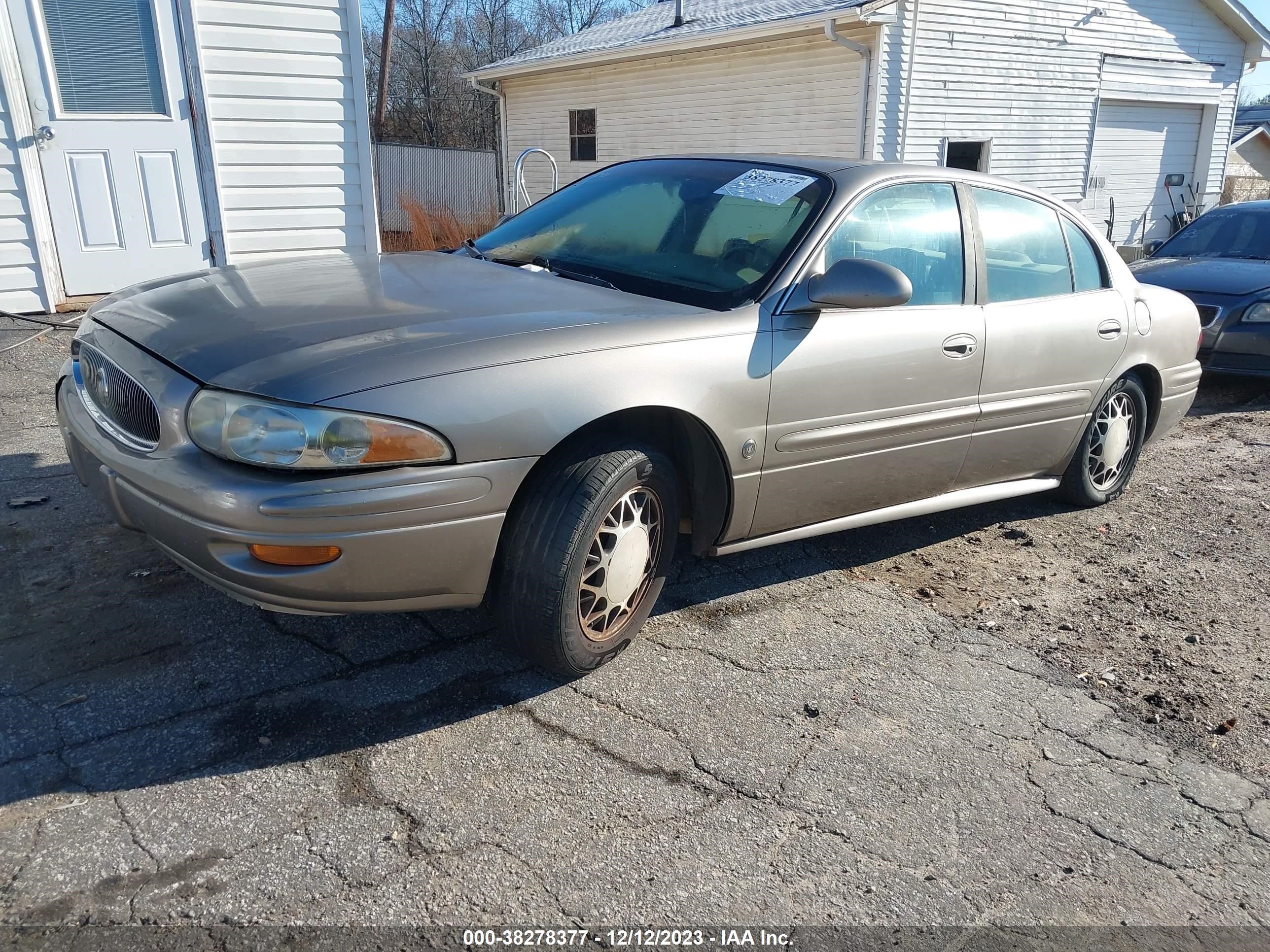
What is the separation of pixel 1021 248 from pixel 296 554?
3.37 m

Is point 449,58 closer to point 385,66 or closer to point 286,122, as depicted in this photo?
point 385,66

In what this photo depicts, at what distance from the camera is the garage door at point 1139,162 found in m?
17.9

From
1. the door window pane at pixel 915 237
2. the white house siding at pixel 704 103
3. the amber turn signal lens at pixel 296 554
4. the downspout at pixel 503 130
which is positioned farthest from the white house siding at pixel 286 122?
the downspout at pixel 503 130

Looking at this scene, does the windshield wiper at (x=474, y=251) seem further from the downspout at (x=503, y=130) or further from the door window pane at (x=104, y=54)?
the downspout at (x=503, y=130)

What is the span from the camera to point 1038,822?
8.60 feet

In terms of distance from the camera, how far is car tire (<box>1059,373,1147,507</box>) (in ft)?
15.8

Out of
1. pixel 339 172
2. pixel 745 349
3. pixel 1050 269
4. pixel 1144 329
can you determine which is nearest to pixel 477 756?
pixel 745 349

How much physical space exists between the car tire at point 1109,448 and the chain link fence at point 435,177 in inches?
707

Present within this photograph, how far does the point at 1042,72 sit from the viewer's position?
648 inches

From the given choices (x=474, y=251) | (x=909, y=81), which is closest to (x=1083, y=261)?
(x=474, y=251)

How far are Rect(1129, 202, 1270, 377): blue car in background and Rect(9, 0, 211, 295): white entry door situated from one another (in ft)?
25.6

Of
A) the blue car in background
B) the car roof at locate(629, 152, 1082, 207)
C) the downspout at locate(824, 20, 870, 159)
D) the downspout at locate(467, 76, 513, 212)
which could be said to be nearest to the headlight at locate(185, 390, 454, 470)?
the car roof at locate(629, 152, 1082, 207)

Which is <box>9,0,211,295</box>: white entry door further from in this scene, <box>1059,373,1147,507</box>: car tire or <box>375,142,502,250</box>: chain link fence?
<box>375,142,502,250</box>: chain link fence

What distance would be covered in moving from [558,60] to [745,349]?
1726 centimetres
